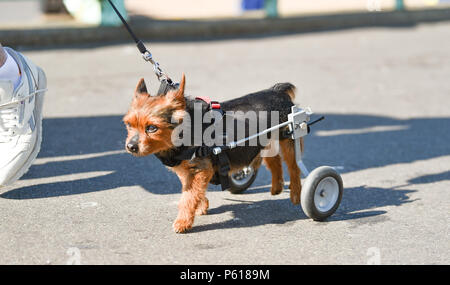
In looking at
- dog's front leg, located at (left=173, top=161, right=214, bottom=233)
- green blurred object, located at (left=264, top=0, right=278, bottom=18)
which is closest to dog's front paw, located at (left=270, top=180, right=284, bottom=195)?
dog's front leg, located at (left=173, top=161, right=214, bottom=233)

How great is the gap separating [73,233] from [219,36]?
7129mm

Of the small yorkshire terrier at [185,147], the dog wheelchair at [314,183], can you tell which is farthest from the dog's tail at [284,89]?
the dog wheelchair at [314,183]

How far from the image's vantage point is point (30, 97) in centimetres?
470

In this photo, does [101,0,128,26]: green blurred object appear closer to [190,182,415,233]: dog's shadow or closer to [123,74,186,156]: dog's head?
[190,182,415,233]: dog's shadow

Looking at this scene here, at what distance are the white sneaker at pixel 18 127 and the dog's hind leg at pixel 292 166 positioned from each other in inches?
71.9

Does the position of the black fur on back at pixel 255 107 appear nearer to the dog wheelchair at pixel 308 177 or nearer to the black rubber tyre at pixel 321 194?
the dog wheelchair at pixel 308 177

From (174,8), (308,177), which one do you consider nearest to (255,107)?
(308,177)

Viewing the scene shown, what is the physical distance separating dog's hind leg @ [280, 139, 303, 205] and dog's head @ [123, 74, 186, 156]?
1045 mm

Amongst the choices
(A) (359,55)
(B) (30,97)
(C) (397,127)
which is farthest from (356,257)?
(A) (359,55)

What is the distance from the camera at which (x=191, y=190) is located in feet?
13.4

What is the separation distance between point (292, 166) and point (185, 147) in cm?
101

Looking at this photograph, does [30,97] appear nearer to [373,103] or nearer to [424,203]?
[424,203]

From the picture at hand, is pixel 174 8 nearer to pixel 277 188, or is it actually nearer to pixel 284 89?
pixel 277 188

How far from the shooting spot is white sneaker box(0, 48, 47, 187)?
4.45m
